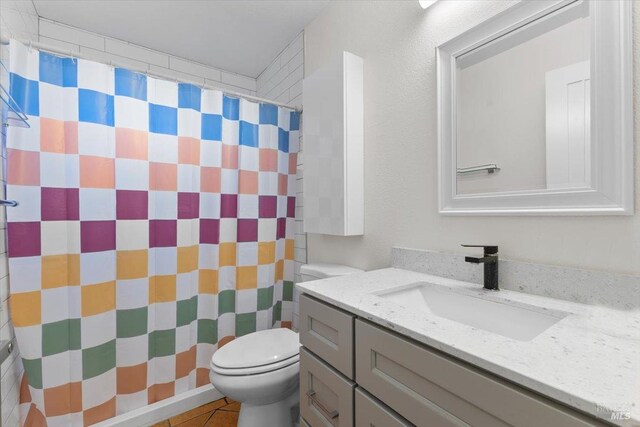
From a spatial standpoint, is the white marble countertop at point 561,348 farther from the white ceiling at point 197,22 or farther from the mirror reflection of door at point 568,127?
the white ceiling at point 197,22

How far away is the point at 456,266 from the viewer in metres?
1.07

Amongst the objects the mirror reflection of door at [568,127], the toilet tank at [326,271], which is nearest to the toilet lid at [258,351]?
the toilet tank at [326,271]

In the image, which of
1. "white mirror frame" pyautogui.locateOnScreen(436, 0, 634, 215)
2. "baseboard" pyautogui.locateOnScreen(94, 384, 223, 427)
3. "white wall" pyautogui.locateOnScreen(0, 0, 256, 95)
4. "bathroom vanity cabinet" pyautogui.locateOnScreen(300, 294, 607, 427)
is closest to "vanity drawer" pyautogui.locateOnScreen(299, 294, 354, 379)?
"bathroom vanity cabinet" pyautogui.locateOnScreen(300, 294, 607, 427)

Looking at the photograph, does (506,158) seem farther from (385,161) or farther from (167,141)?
(167,141)

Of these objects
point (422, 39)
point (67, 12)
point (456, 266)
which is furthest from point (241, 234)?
point (67, 12)

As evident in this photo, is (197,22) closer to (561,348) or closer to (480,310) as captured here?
(480,310)

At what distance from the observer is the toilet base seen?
1341 millimetres

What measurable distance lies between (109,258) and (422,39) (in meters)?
1.82

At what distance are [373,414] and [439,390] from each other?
0.75 ft

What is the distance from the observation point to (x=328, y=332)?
2.93 feet

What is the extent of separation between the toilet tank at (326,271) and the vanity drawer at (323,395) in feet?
1.66

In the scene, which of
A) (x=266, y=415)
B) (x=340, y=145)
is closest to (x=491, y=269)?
(x=340, y=145)

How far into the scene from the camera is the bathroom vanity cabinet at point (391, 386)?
1.57 feet

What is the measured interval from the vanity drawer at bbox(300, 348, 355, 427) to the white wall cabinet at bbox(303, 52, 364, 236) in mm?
672
